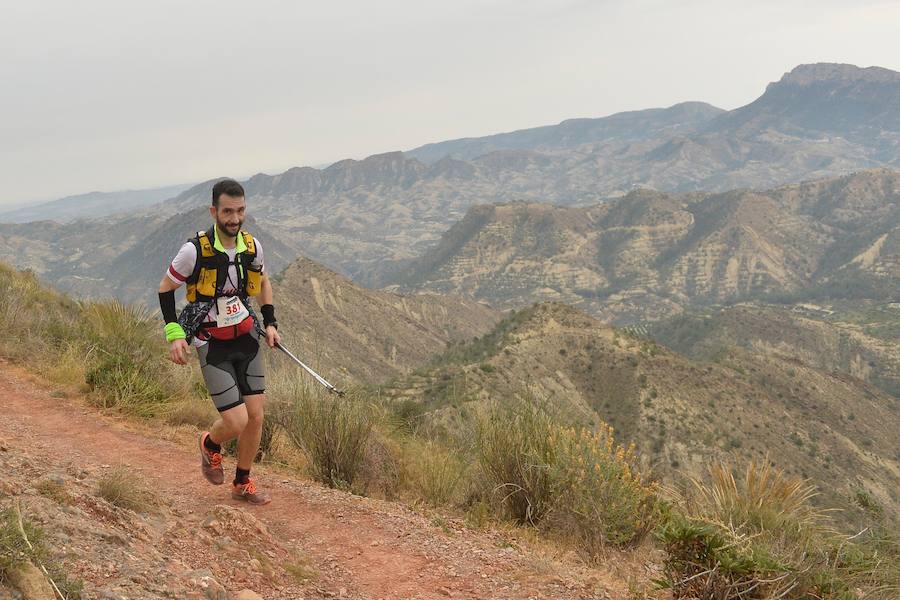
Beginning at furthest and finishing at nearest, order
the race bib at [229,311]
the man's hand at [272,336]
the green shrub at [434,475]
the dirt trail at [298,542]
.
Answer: the green shrub at [434,475]
the man's hand at [272,336]
the race bib at [229,311]
the dirt trail at [298,542]

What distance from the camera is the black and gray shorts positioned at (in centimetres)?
406

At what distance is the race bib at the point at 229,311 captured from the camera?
4.06 meters

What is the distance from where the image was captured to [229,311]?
4.09m

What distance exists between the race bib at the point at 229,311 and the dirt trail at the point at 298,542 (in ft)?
4.00

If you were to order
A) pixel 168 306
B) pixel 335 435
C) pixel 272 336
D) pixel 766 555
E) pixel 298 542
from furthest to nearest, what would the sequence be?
pixel 335 435 < pixel 272 336 < pixel 168 306 < pixel 298 542 < pixel 766 555

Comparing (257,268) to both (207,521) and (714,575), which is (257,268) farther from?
(714,575)

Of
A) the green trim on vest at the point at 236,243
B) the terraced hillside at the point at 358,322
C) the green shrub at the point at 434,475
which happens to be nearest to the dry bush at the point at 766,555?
the green shrub at the point at 434,475

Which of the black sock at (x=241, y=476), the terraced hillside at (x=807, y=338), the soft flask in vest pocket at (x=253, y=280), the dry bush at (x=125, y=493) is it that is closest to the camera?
the dry bush at (x=125, y=493)

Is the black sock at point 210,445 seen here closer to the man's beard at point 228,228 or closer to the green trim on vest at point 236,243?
the green trim on vest at point 236,243

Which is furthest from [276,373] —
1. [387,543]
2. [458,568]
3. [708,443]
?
[708,443]

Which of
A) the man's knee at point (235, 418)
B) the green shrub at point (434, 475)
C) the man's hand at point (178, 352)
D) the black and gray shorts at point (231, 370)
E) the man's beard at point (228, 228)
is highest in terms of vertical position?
the man's beard at point (228, 228)

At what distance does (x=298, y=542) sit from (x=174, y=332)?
5.20 ft

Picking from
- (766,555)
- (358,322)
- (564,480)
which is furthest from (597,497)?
(358,322)

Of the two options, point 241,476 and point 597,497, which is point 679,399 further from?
point 241,476
